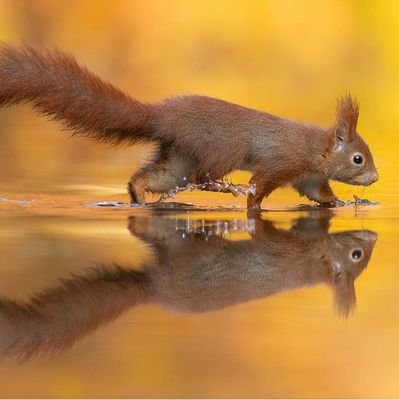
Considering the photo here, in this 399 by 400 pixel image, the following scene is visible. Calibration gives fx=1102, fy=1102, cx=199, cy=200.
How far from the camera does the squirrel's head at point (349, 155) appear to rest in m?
6.55

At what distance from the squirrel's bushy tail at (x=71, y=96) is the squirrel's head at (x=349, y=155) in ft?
4.16

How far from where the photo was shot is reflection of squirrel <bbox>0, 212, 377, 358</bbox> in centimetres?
212

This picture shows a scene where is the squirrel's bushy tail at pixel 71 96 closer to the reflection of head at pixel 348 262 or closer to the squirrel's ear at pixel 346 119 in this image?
the squirrel's ear at pixel 346 119

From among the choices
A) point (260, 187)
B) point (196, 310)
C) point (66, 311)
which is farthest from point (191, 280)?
point (260, 187)

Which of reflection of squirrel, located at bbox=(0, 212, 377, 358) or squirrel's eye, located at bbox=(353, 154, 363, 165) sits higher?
squirrel's eye, located at bbox=(353, 154, 363, 165)

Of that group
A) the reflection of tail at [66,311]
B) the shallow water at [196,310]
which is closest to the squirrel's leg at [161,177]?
the shallow water at [196,310]

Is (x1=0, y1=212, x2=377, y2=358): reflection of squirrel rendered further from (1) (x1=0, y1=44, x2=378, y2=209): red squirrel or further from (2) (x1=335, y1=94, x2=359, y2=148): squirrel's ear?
(2) (x1=335, y1=94, x2=359, y2=148): squirrel's ear

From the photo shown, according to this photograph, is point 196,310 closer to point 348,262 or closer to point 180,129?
point 348,262

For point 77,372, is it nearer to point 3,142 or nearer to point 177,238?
point 177,238

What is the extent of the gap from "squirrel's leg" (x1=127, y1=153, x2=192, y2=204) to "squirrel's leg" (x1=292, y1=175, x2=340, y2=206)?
2.70 feet

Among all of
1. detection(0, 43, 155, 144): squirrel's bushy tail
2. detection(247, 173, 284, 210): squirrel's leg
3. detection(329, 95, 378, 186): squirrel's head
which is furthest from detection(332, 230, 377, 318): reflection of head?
detection(329, 95, 378, 186): squirrel's head

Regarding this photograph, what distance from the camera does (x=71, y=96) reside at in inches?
222

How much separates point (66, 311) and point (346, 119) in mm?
4464

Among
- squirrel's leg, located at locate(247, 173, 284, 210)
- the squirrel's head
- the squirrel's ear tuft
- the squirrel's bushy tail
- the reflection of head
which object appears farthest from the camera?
the squirrel's head
